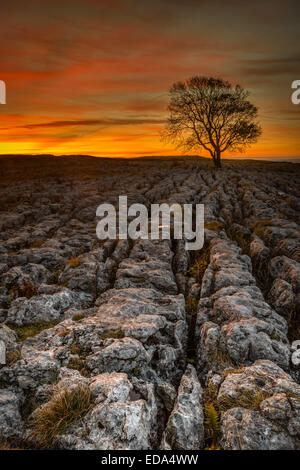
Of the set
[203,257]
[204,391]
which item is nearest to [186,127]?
[203,257]

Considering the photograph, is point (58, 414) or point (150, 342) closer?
point (58, 414)

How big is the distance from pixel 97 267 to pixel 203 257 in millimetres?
6528

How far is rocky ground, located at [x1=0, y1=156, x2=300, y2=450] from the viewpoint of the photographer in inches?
247

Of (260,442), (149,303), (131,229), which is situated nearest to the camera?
(260,442)

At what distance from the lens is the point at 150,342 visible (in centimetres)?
962

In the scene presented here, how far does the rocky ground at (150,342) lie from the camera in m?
6.29

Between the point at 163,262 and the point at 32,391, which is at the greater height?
the point at 163,262

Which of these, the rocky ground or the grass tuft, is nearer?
Result: the grass tuft

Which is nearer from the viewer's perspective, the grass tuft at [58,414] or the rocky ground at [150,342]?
the grass tuft at [58,414]

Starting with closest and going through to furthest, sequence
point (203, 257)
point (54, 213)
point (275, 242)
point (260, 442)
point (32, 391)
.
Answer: point (260, 442) → point (32, 391) → point (203, 257) → point (275, 242) → point (54, 213)

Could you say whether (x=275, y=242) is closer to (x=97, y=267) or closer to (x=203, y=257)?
(x=203, y=257)

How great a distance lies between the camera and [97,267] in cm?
1531

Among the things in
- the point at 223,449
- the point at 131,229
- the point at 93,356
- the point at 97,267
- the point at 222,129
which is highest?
the point at 222,129

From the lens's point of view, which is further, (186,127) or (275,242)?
(186,127)
